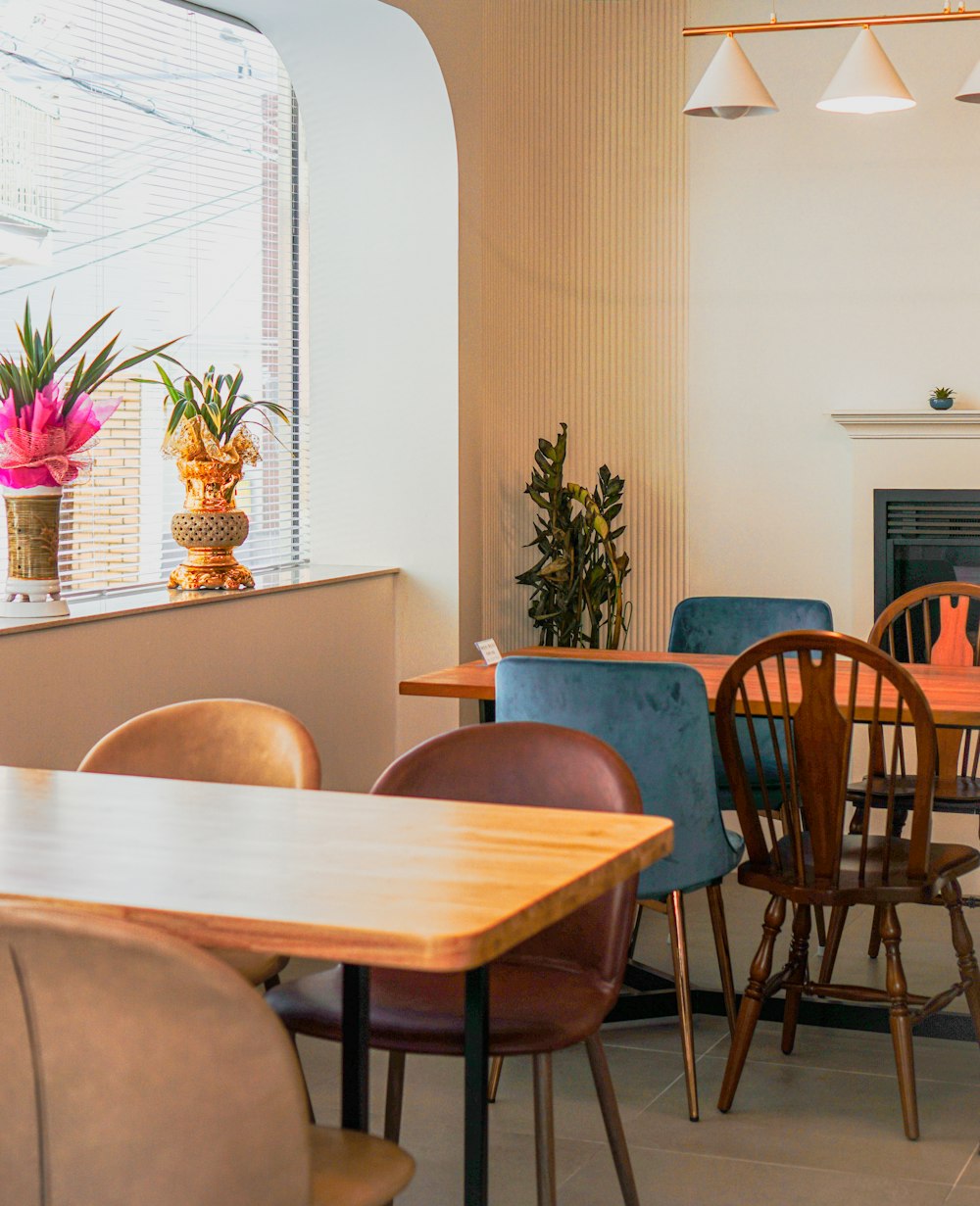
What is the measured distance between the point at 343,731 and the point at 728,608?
1.23m

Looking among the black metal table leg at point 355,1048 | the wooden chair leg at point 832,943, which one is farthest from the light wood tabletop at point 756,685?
the black metal table leg at point 355,1048

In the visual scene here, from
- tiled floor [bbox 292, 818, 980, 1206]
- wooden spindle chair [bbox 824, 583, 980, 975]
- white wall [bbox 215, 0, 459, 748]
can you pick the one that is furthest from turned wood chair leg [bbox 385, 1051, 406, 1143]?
white wall [bbox 215, 0, 459, 748]

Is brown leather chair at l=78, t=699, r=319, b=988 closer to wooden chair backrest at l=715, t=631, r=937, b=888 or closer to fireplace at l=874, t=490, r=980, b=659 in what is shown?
wooden chair backrest at l=715, t=631, r=937, b=888

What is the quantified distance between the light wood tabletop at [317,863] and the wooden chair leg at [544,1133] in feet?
1.23

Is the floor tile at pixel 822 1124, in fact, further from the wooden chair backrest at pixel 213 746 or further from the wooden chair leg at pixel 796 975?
the wooden chair backrest at pixel 213 746

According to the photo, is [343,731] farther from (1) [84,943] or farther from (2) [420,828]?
(1) [84,943]

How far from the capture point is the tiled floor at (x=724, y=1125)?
8.82 feet

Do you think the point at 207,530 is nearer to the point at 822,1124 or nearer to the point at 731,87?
the point at 731,87

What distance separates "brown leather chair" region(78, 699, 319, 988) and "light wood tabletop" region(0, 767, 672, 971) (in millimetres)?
273

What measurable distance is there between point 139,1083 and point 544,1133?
2.84 feet

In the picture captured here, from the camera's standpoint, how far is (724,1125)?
2.97 m

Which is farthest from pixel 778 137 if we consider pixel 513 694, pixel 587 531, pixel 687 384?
pixel 513 694

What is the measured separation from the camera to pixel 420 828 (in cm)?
188

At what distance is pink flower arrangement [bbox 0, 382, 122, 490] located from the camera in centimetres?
328
